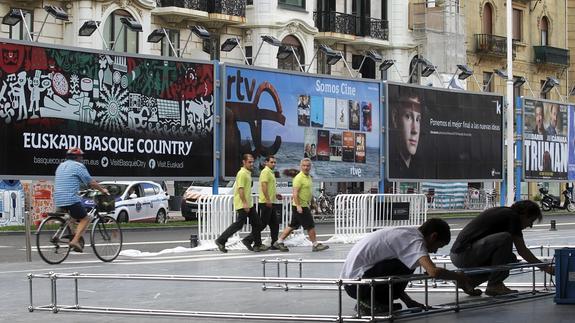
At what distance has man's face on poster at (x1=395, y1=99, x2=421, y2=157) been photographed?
33.8 m

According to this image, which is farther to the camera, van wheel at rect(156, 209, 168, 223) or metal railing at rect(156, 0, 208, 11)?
metal railing at rect(156, 0, 208, 11)

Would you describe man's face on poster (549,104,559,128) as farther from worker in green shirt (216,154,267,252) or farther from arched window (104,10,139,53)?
worker in green shirt (216,154,267,252)

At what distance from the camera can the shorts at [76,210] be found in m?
19.9

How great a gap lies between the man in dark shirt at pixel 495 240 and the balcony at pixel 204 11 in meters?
35.8

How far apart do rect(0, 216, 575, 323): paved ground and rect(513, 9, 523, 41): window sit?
154 ft

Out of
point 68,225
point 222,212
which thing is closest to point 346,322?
point 68,225

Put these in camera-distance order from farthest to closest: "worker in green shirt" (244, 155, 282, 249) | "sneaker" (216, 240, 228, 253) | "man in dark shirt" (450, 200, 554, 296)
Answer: "worker in green shirt" (244, 155, 282, 249)
"sneaker" (216, 240, 228, 253)
"man in dark shirt" (450, 200, 554, 296)

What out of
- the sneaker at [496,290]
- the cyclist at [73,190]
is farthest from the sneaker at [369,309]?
the cyclist at [73,190]

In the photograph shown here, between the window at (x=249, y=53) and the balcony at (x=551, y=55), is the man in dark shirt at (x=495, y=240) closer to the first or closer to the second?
the window at (x=249, y=53)

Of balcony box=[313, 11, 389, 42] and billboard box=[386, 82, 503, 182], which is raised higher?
balcony box=[313, 11, 389, 42]

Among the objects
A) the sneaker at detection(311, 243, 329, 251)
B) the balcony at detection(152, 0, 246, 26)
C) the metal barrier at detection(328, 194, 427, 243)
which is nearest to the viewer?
the sneaker at detection(311, 243, 329, 251)

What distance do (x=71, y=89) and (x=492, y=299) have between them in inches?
563

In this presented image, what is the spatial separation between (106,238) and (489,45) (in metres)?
46.9

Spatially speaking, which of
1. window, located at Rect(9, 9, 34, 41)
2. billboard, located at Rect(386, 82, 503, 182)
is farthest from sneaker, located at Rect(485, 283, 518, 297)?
window, located at Rect(9, 9, 34, 41)
